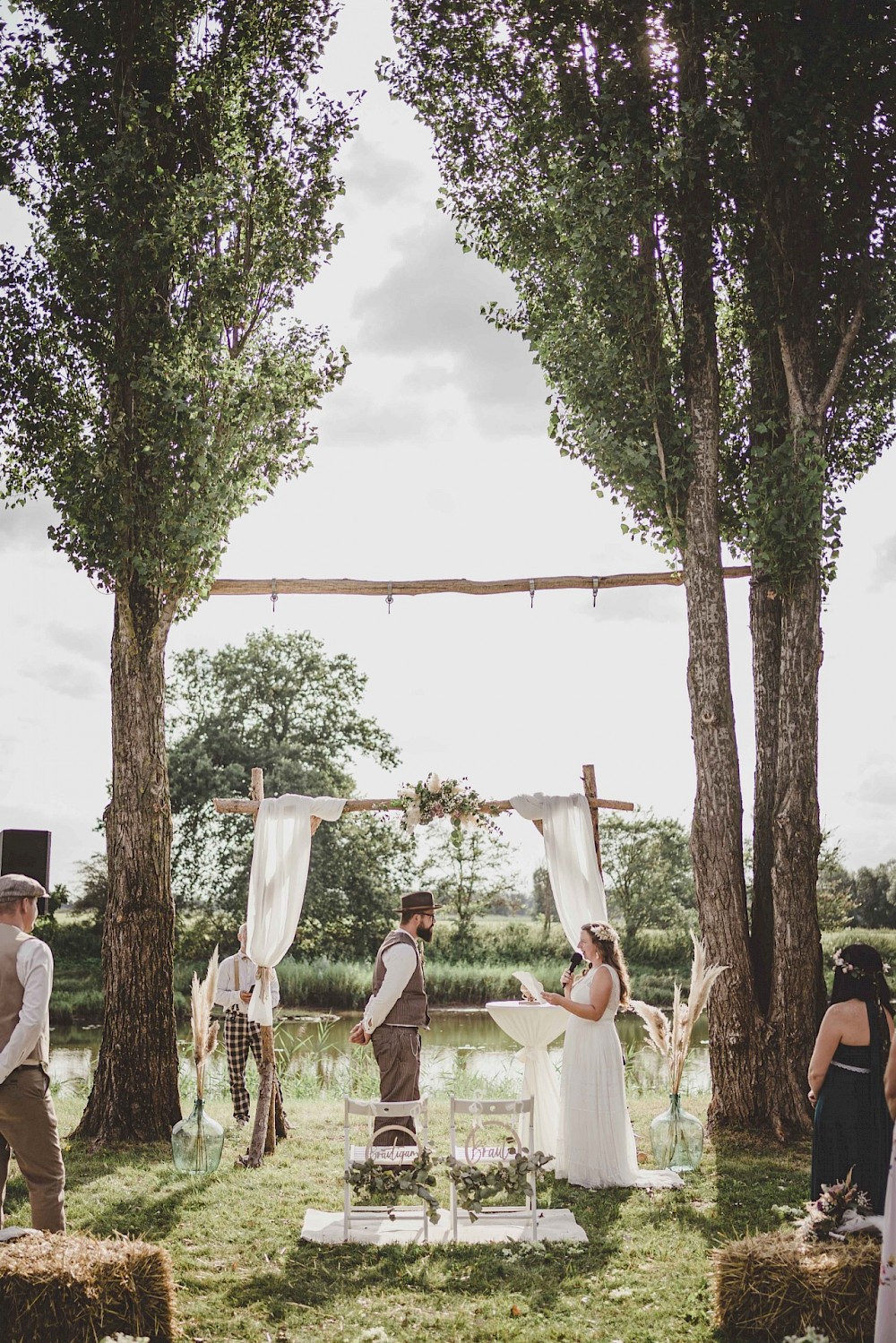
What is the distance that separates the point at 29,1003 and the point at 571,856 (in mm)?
4628

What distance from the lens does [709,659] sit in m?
9.09

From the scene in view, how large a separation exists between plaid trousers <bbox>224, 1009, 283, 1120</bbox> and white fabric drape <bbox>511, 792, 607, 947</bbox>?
265cm

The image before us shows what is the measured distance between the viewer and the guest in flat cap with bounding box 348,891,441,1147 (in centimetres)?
698

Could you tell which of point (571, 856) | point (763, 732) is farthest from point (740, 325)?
point (571, 856)

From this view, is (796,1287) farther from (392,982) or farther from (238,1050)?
(238,1050)

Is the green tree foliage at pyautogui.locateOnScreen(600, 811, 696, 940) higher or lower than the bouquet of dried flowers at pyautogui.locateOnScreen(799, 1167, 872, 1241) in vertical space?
higher

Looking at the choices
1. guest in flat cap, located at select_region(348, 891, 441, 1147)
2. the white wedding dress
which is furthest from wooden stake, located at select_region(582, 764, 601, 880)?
guest in flat cap, located at select_region(348, 891, 441, 1147)

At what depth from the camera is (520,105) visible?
32.0 feet

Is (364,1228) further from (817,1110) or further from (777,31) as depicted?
(777,31)

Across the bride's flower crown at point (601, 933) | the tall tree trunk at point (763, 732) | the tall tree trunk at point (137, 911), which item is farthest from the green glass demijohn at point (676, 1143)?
the tall tree trunk at point (137, 911)

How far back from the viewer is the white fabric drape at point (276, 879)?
8.14 m

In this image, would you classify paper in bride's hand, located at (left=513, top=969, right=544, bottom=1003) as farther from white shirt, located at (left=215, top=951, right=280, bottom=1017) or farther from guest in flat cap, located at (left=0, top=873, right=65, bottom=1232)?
guest in flat cap, located at (left=0, top=873, right=65, bottom=1232)

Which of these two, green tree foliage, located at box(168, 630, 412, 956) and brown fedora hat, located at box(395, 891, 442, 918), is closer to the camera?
brown fedora hat, located at box(395, 891, 442, 918)

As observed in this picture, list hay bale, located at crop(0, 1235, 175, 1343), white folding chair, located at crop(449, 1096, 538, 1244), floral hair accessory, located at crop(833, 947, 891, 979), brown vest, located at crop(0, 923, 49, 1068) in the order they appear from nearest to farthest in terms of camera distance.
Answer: hay bale, located at crop(0, 1235, 175, 1343) < floral hair accessory, located at crop(833, 947, 891, 979) < brown vest, located at crop(0, 923, 49, 1068) < white folding chair, located at crop(449, 1096, 538, 1244)
